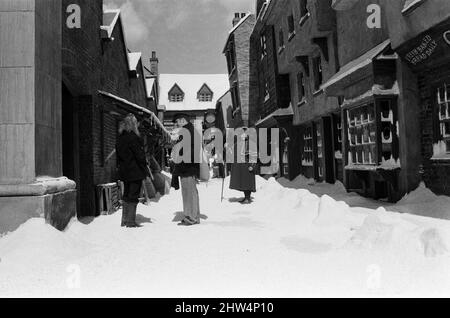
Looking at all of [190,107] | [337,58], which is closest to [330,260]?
[337,58]

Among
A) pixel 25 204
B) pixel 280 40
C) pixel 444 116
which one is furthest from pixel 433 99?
pixel 280 40

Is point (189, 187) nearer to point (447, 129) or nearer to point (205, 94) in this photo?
point (447, 129)

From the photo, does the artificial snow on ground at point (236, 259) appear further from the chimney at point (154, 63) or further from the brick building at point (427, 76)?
the chimney at point (154, 63)

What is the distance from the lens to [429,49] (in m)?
6.83

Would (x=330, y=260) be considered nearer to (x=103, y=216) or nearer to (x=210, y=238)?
(x=210, y=238)

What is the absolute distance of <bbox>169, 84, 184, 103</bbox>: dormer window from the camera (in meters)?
48.6

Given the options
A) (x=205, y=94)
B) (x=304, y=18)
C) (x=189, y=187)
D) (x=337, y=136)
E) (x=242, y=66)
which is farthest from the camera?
(x=205, y=94)

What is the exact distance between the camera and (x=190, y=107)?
47938mm

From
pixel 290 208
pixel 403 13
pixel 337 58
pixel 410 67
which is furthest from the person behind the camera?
pixel 337 58

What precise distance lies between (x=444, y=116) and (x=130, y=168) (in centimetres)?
577

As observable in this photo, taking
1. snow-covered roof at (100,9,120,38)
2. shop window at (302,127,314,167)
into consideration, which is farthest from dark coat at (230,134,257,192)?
snow-covered roof at (100,9,120,38)

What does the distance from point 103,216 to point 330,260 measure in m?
5.31

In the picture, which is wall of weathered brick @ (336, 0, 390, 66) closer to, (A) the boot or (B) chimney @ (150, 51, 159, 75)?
(A) the boot

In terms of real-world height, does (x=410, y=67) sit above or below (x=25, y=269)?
above
